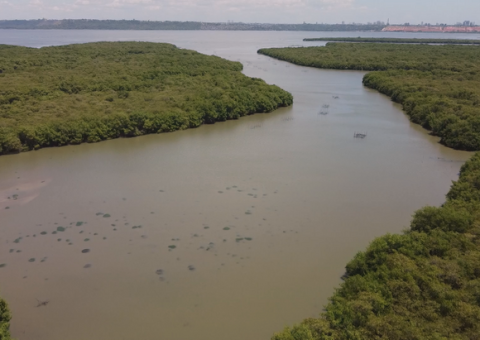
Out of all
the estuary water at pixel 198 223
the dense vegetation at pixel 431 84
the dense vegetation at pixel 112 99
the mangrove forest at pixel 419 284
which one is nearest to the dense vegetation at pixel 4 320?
the estuary water at pixel 198 223

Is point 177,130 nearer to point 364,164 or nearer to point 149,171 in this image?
point 149,171

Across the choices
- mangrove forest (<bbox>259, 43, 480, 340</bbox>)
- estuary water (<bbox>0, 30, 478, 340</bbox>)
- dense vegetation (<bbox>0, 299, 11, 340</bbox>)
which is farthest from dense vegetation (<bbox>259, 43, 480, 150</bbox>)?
dense vegetation (<bbox>0, 299, 11, 340</bbox>)

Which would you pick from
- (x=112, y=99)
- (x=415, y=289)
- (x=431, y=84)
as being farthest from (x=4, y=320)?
(x=431, y=84)

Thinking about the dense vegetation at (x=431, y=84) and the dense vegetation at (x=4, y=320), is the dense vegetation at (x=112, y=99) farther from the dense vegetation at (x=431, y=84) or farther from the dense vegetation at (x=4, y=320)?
the dense vegetation at (x=4, y=320)

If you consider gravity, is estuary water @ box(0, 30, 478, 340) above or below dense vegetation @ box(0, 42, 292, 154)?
below

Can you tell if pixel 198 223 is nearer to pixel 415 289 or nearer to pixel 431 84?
pixel 415 289

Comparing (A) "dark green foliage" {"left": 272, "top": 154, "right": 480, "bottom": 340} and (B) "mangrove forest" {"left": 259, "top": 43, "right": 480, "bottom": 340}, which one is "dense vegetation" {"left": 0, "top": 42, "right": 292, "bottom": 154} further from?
(A) "dark green foliage" {"left": 272, "top": 154, "right": 480, "bottom": 340}
